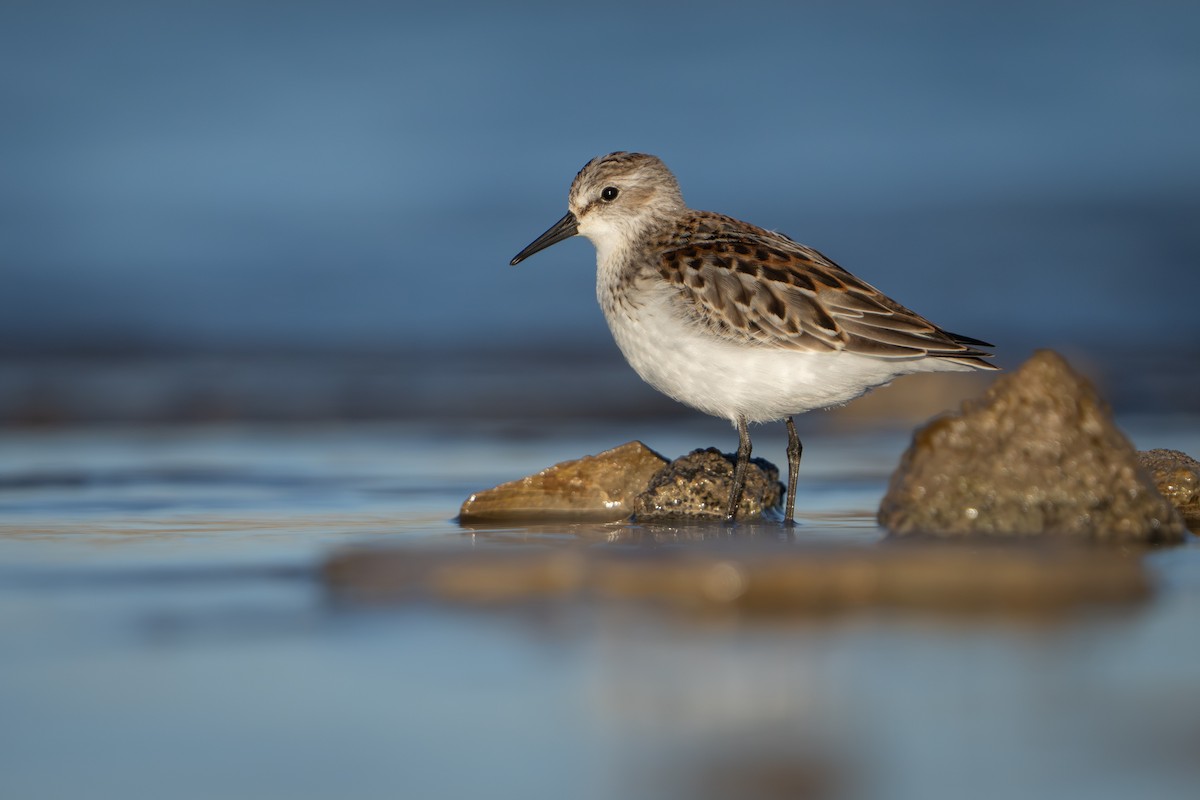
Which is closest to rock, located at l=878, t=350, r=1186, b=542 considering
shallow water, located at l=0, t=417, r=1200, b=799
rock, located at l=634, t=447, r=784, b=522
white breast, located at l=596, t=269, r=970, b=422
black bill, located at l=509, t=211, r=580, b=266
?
shallow water, located at l=0, t=417, r=1200, b=799

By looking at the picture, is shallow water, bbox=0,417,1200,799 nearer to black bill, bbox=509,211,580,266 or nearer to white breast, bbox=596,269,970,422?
white breast, bbox=596,269,970,422

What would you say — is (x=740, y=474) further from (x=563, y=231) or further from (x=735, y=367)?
(x=563, y=231)

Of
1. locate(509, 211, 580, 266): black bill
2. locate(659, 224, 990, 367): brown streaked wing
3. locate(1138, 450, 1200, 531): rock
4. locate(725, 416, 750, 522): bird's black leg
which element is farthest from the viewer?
locate(509, 211, 580, 266): black bill

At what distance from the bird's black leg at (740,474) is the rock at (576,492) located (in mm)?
367

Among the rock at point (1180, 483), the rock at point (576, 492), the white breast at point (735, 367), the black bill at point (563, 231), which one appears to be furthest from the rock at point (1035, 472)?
the black bill at point (563, 231)

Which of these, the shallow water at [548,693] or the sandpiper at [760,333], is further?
the sandpiper at [760,333]

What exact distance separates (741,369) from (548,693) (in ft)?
9.39

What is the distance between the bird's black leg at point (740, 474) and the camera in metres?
5.33

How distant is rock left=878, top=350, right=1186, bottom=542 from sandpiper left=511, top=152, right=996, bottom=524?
945mm

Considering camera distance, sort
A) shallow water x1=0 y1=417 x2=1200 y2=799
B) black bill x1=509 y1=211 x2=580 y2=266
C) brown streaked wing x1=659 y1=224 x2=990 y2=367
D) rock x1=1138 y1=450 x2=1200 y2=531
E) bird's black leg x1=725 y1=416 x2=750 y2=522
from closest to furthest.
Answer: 1. shallow water x1=0 y1=417 x2=1200 y2=799
2. rock x1=1138 y1=450 x2=1200 y2=531
3. brown streaked wing x1=659 y1=224 x2=990 y2=367
4. bird's black leg x1=725 y1=416 x2=750 y2=522
5. black bill x1=509 y1=211 x2=580 y2=266

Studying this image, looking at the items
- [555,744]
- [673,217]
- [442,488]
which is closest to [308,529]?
[442,488]

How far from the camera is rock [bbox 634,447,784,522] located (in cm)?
527

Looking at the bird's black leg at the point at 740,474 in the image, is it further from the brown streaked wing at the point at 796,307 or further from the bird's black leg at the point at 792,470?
the brown streaked wing at the point at 796,307

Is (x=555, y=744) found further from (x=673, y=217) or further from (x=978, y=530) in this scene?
(x=673, y=217)
